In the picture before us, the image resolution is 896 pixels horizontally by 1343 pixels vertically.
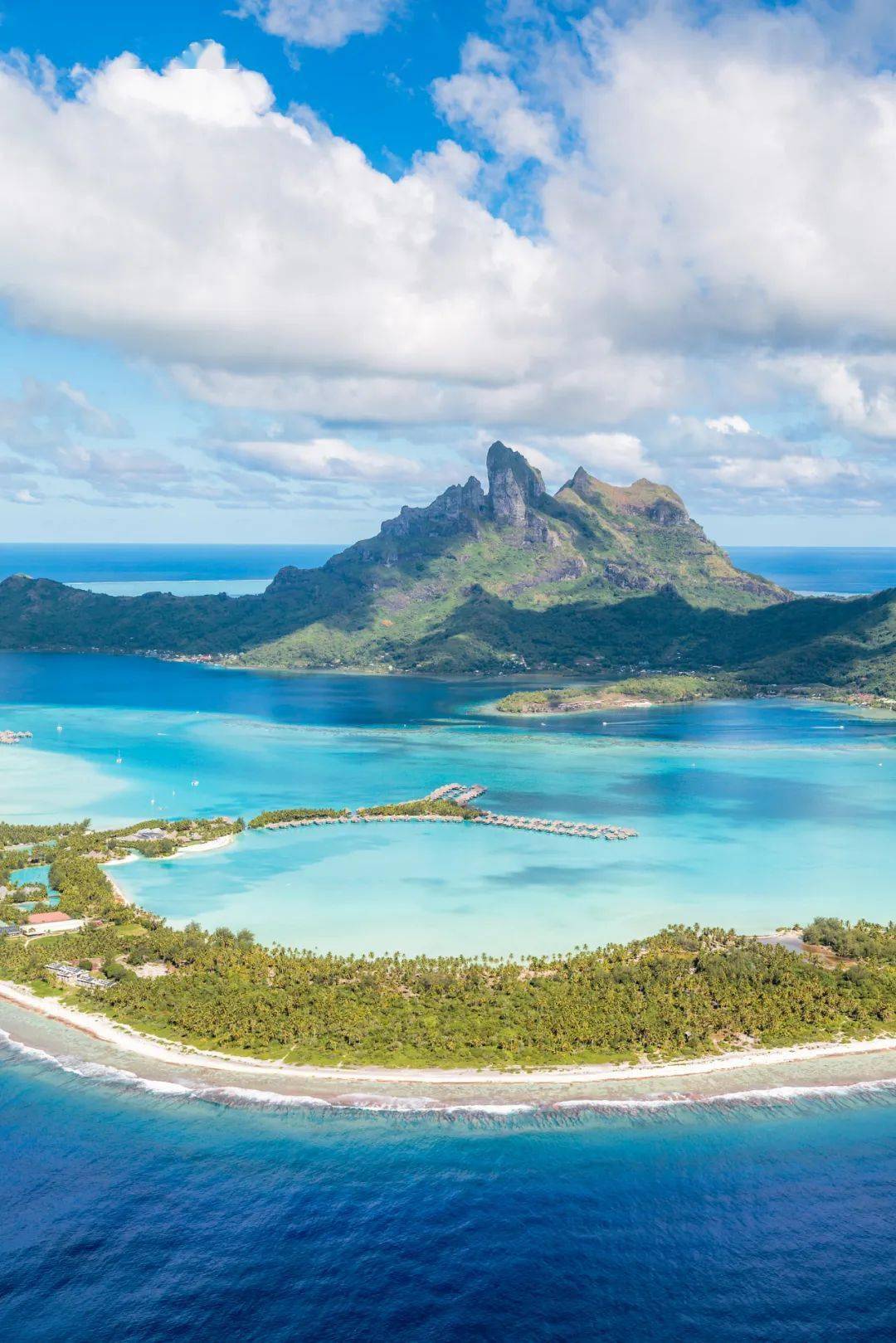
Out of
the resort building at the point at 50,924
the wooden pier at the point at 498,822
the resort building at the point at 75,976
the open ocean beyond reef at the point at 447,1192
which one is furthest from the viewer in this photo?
the wooden pier at the point at 498,822

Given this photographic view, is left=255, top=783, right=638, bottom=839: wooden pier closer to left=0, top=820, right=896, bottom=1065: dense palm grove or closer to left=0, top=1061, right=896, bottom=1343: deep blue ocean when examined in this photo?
left=0, top=820, right=896, bottom=1065: dense palm grove

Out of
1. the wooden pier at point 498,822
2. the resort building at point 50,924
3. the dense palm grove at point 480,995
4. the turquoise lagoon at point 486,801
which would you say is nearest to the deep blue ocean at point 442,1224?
the dense palm grove at point 480,995

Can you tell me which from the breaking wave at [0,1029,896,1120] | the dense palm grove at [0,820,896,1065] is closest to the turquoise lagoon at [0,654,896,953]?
the dense palm grove at [0,820,896,1065]

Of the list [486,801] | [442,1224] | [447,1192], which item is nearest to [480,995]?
[447,1192]

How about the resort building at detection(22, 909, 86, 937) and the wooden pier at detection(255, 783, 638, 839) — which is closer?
the resort building at detection(22, 909, 86, 937)

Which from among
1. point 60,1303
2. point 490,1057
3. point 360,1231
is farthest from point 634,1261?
point 60,1303

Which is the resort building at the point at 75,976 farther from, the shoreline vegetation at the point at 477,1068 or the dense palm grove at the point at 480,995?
the shoreline vegetation at the point at 477,1068
